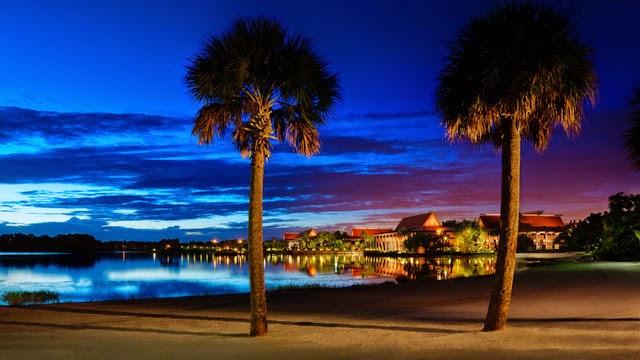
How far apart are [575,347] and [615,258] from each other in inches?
1577

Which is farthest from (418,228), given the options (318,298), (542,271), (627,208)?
(318,298)

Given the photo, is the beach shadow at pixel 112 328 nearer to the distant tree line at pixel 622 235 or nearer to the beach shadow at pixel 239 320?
the beach shadow at pixel 239 320

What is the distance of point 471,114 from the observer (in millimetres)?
14336

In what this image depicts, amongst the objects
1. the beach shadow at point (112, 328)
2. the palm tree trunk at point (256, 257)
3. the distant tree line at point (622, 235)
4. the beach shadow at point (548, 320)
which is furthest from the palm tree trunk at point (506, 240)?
the distant tree line at point (622, 235)

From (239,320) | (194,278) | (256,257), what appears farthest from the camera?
(194,278)

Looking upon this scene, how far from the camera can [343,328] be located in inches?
614

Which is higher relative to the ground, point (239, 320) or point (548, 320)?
point (239, 320)

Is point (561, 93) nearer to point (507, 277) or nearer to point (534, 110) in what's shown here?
point (534, 110)

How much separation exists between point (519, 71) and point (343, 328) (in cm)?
697

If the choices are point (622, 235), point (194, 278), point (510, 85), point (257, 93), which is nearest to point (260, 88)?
point (257, 93)

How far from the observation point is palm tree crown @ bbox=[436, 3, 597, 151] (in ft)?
44.8

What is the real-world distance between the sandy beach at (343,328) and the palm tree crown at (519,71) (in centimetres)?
461

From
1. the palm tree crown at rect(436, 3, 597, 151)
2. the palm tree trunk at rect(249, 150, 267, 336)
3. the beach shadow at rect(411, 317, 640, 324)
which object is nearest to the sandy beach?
the beach shadow at rect(411, 317, 640, 324)

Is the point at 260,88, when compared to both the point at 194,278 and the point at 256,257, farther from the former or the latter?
the point at 194,278
